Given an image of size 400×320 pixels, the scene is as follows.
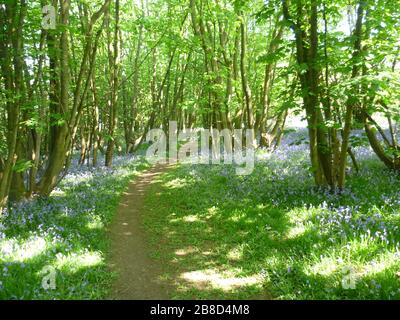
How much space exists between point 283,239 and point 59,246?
4.69 m

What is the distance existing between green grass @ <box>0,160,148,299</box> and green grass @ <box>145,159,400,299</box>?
1.38 meters

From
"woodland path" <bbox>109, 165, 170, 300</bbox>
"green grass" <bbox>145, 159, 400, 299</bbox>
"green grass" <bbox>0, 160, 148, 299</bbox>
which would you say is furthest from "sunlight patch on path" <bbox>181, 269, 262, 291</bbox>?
"green grass" <bbox>0, 160, 148, 299</bbox>

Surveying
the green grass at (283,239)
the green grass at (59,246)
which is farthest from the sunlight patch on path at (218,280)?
the green grass at (59,246)

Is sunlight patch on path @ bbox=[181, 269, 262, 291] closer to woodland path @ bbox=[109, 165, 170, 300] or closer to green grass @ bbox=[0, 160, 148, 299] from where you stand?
woodland path @ bbox=[109, 165, 170, 300]

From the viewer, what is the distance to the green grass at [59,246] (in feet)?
17.4

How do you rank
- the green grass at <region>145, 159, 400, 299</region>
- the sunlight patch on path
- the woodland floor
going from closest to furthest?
the green grass at <region>145, 159, 400, 299</region>, the woodland floor, the sunlight patch on path

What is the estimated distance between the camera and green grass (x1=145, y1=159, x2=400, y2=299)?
5234 mm

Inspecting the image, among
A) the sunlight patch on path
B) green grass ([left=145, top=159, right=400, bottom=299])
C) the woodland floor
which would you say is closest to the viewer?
green grass ([left=145, top=159, right=400, bottom=299])

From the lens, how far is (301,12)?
8672mm

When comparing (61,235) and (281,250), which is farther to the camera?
(61,235)

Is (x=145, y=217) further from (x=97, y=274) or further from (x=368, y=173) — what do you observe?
(x=368, y=173)

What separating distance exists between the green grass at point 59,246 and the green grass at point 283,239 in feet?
4.53
